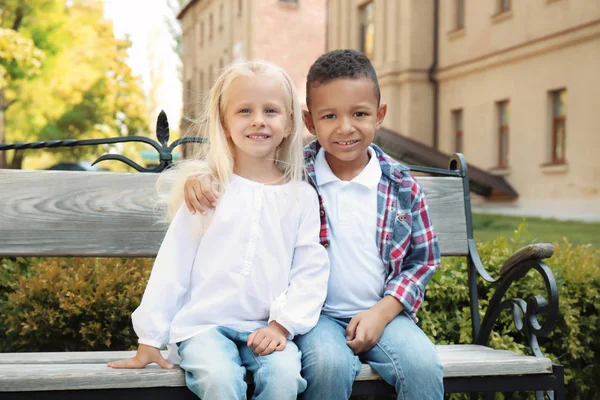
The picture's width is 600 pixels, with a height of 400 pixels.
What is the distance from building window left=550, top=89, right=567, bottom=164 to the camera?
15445 mm

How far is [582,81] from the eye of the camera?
47.7 feet

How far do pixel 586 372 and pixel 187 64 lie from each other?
4767 centimetres

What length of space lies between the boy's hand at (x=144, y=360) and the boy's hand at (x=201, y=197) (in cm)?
45

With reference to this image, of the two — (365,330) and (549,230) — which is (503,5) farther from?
(365,330)

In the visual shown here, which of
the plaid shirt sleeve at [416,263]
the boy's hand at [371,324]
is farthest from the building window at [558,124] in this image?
the boy's hand at [371,324]

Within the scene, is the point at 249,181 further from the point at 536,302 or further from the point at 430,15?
the point at 430,15

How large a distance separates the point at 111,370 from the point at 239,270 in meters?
0.50

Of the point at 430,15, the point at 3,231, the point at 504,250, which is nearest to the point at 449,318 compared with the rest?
the point at 504,250

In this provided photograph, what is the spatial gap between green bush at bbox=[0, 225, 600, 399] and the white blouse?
1034mm

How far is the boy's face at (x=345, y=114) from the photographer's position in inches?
107

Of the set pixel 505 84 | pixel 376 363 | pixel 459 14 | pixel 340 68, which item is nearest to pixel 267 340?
pixel 376 363

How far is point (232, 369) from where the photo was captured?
7.63 ft

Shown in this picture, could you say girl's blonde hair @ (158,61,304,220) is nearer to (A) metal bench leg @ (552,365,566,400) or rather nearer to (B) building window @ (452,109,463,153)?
(A) metal bench leg @ (552,365,566,400)

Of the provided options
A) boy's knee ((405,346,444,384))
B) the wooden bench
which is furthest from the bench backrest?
boy's knee ((405,346,444,384))
